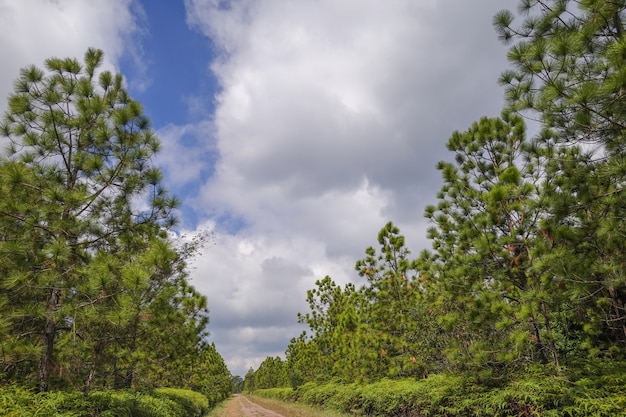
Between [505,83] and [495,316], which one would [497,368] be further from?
[505,83]

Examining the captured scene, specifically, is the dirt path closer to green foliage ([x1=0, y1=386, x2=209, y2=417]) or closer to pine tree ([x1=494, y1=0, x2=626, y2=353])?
green foliage ([x1=0, y1=386, x2=209, y2=417])

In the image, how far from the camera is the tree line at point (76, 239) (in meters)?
6.05

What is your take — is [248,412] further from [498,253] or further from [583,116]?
[583,116]

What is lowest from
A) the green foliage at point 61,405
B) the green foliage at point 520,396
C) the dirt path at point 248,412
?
the dirt path at point 248,412

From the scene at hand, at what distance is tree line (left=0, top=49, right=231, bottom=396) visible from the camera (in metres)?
6.05

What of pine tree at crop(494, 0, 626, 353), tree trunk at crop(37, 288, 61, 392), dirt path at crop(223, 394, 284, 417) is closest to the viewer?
pine tree at crop(494, 0, 626, 353)

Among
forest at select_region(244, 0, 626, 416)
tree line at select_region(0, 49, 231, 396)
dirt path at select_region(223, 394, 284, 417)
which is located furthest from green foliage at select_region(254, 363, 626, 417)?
dirt path at select_region(223, 394, 284, 417)

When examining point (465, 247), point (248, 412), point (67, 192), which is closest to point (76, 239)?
point (67, 192)

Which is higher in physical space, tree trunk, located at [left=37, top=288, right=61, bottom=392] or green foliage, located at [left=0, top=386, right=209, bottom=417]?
tree trunk, located at [left=37, top=288, right=61, bottom=392]

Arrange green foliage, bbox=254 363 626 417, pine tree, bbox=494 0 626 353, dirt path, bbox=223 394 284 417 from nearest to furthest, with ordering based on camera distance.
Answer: pine tree, bbox=494 0 626 353, green foliage, bbox=254 363 626 417, dirt path, bbox=223 394 284 417

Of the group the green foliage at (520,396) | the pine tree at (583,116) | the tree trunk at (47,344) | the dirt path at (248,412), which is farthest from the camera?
the dirt path at (248,412)

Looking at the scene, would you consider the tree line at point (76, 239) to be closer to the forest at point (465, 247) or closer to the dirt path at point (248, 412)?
the forest at point (465, 247)

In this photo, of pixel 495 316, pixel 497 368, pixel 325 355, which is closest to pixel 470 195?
pixel 495 316

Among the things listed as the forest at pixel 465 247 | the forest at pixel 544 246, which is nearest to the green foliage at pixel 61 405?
the forest at pixel 465 247
